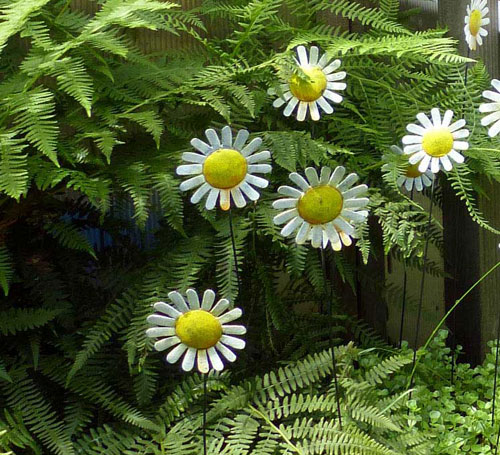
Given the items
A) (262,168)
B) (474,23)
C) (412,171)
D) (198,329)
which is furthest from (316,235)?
(474,23)

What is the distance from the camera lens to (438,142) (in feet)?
4.16

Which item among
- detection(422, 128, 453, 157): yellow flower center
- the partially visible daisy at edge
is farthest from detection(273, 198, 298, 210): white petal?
the partially visible daisy at edge

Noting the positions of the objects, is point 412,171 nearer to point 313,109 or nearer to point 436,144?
point 436,144

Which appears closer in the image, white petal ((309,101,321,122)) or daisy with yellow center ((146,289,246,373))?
daisy with yellow center ((146,289,246,373))

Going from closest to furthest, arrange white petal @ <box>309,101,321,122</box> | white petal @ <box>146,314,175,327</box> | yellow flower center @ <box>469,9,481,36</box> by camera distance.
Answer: white petal @ <box>146,314,175,327</box> → white petal @ <box>309,101,321,122</box> → yellow flower center @ <box>469,9,481,36</box>

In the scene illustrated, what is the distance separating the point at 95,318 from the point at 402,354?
689 millimetres

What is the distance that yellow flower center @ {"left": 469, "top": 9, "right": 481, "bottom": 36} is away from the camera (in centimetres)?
142

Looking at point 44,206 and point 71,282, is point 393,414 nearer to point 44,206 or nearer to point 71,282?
point 71,282

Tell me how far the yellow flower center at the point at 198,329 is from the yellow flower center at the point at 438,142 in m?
0.52

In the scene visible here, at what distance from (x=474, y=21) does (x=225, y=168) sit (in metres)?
0.69

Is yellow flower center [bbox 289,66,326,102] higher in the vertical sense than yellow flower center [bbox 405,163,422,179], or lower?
lower

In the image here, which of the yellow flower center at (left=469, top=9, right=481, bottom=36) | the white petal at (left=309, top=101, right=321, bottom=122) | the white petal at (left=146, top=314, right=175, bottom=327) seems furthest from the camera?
the yellow flower center at (left=469, top=9, right=481, bottom=36)

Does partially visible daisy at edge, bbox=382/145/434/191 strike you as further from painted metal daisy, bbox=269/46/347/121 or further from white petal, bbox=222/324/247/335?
white petal, bbox=222/324/247/335

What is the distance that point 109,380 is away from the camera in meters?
1.45
